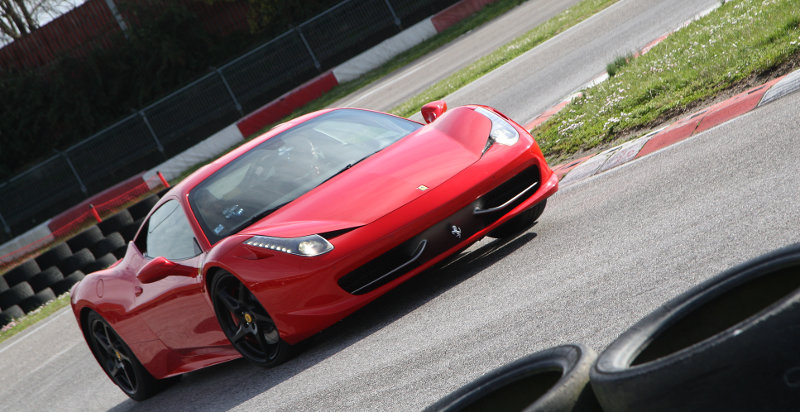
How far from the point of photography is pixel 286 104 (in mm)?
22547

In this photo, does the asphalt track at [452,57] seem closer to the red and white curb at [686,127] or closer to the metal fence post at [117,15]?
the red and white curb at [686,127]

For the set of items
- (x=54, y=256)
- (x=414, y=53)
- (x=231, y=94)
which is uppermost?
(x=231, y=94)

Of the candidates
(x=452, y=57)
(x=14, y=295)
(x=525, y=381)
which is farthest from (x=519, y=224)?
(x=452, y=57)

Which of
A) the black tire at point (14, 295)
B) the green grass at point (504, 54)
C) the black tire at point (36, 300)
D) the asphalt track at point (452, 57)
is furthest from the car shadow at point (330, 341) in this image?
the asphalt track at point (452, 57)

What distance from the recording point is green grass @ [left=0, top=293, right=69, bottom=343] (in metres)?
13.1

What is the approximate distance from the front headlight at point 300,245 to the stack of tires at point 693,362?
2677 mm

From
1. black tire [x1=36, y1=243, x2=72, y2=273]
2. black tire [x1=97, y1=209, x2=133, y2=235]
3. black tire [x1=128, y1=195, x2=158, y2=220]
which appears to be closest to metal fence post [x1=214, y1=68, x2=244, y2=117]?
black tire [x1=128, y1=195, x2=158, y2=220]

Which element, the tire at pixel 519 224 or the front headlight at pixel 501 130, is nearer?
the front headlight at pixel 501 130

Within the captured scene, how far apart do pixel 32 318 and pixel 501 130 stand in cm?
978

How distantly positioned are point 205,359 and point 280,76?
61.2ft

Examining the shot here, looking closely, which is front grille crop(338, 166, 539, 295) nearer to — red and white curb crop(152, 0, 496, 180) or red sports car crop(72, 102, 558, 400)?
red sports car crop(72, 102, 558, 400)

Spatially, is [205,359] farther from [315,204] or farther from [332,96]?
[332,96]

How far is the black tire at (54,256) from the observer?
1426 cm

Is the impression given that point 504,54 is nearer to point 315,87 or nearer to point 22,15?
point 315,87
